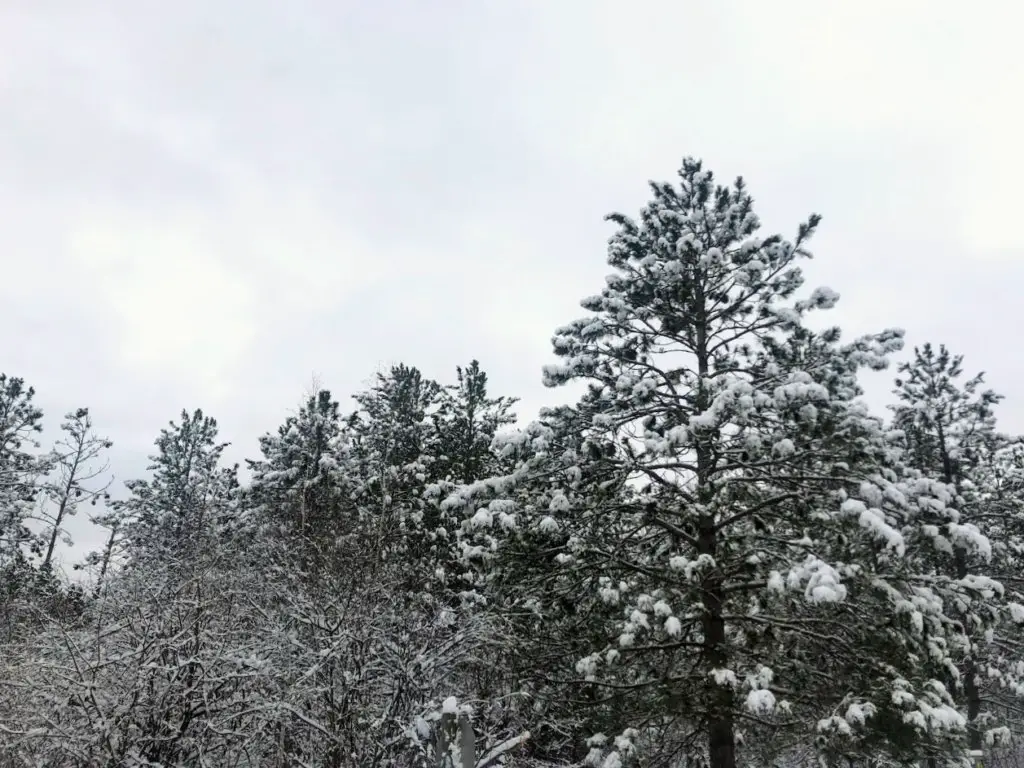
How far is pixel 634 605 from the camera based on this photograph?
980 cm

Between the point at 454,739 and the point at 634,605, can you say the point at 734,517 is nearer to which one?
the point at 634,605

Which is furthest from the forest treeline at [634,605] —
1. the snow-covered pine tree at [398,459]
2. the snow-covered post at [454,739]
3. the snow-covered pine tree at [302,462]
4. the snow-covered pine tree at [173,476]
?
the snow-covered pine tree at [173,476]

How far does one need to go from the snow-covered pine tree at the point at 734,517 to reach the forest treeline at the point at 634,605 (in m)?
0.05

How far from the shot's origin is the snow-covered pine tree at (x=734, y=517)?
26.5ft

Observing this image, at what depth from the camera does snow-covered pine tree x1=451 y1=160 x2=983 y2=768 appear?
8.09 metres

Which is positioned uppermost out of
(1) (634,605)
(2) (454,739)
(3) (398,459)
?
(3) (398,459)

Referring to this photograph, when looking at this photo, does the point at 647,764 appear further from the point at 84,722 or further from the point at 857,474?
the point at 84,722

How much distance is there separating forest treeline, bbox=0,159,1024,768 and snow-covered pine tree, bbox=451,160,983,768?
0.16 ft

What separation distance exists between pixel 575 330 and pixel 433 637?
5.37 meters

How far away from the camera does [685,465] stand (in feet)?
33.1

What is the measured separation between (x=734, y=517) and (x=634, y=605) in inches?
77.3

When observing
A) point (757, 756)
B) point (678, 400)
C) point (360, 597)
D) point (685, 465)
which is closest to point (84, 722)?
point (360, 597)

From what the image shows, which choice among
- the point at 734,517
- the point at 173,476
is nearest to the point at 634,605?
the point at 734,517

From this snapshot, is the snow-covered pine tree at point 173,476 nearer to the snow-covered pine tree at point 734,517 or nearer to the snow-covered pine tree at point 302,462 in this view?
the snow-covered pine tree at point 302,462
